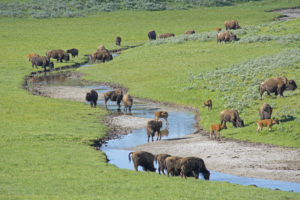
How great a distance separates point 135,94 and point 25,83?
37.1 feet

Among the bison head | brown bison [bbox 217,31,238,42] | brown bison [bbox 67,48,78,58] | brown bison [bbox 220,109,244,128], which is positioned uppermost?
brown bison [bbox 217,31,238,42]

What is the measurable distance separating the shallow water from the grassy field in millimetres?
1050

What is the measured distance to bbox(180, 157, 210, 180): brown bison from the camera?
71.2 ft

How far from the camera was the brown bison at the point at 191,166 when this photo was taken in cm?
2170

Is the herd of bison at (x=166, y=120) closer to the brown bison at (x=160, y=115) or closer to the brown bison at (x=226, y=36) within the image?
the brown bison at (x=160, y=115)

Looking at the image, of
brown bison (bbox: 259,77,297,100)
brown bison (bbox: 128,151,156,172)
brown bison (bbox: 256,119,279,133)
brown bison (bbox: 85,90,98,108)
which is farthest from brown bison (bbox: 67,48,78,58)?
brown bison (bbox: 128,151,156,172)

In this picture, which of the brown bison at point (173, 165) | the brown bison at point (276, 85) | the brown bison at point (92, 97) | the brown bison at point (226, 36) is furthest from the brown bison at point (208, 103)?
the brown bison at point (226, 36)

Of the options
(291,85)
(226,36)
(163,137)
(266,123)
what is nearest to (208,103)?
(291,85)

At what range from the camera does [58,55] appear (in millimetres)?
60594

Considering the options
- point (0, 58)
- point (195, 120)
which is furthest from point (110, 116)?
point (0, 58)

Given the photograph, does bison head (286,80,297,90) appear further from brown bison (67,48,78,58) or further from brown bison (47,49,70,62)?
brown bison (67,48,78,58)

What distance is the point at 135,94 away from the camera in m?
44.3

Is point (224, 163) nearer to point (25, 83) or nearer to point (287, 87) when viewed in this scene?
point (287, 87)

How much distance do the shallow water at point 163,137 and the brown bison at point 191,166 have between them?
1.35 m
